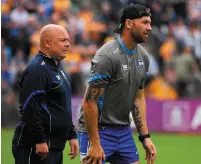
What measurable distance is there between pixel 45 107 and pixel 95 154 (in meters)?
0.70

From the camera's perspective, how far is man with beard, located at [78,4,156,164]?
6352mm

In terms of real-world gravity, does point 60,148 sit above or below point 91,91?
below

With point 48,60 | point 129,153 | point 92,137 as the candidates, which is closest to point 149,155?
point 129,153

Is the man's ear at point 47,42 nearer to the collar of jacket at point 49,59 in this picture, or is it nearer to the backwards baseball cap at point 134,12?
the collar of jacket at point 49,59

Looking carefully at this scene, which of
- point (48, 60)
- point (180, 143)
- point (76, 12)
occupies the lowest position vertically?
point (180, 143)

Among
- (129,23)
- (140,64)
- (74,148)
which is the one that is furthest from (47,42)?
(74,148)

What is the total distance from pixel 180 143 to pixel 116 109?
30.6 ft

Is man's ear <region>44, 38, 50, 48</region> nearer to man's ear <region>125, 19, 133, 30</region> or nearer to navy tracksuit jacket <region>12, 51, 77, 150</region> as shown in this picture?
navy tracksuit jacket <region>12, 51, 77, 150</region>

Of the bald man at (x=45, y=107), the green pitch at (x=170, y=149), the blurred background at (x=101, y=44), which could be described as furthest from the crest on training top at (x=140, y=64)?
the blurred background at (x=101, y=44)

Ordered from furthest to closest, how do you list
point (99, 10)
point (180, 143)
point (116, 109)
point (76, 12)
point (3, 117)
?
1. point (99, 10)
2. point (76, 12)
3. point (3, 117)
4. point (180, 143)
5. point (116, 109)

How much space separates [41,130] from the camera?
6266 millimetres

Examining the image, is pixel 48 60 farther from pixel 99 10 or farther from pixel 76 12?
pixel 99 10

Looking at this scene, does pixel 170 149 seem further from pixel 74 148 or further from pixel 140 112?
pixel 74 148

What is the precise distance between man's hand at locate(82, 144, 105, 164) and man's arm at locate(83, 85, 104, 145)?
5 centimetres
